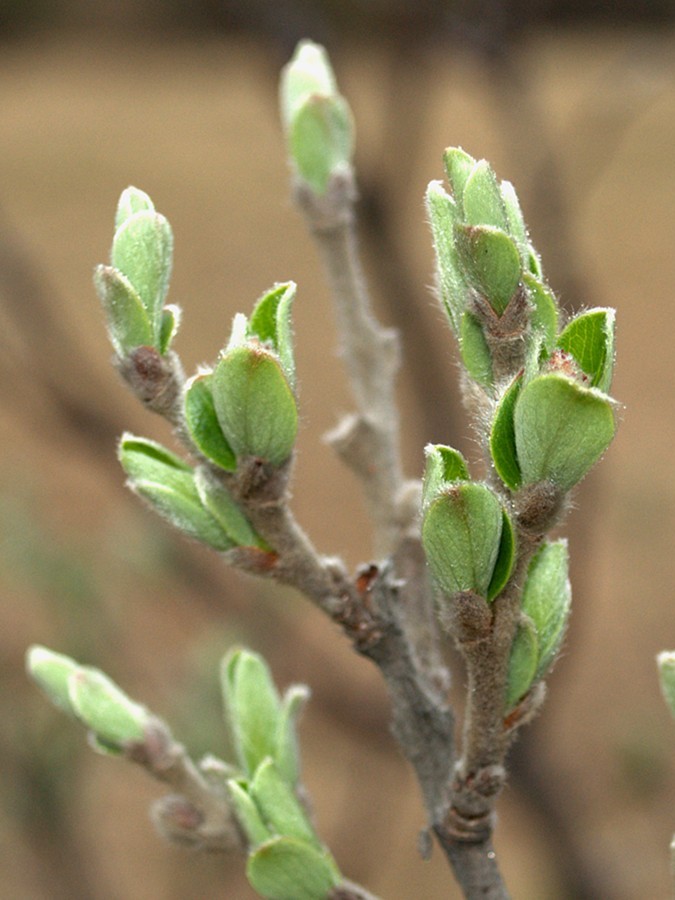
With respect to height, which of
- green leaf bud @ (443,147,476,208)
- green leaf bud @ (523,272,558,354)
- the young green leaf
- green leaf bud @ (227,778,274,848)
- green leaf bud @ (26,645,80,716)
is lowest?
green leaf bud @ (227,778,274,848)

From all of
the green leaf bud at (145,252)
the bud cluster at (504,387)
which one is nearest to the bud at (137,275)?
the green leaf bud at (145,252)

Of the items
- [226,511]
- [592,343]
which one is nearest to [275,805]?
[226,511]

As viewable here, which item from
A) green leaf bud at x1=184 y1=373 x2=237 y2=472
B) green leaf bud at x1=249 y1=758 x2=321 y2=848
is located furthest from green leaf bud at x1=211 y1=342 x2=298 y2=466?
green leaf bud at x1=249 y1=758 x2=321 y2=848

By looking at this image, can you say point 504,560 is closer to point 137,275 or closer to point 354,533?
point 137,275

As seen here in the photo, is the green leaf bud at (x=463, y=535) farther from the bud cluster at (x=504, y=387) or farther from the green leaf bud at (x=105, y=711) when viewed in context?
the green leaf bud at (x=105, y=711)

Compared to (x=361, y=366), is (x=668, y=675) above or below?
below

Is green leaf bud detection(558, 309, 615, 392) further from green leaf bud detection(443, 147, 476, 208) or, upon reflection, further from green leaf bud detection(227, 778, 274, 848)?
green leaf bud detection(227, 778, 274, 848)

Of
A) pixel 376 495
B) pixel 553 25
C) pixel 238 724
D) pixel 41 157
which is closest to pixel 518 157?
pixel 553 25
